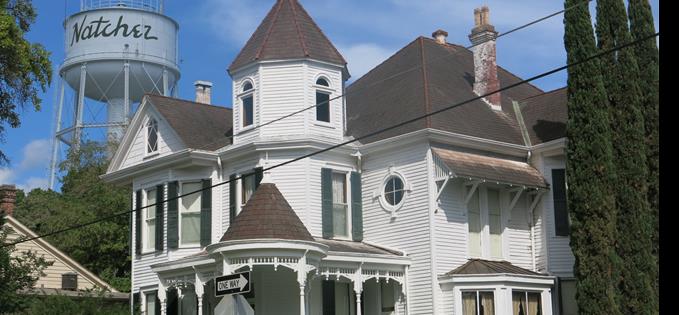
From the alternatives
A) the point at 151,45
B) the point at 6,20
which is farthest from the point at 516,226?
the point at 151,45

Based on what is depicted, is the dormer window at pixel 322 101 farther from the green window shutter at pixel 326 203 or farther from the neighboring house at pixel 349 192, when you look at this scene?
the green window shutter at pixel 326 203

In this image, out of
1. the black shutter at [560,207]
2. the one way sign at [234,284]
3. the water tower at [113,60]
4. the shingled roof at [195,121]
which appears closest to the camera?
the one way sign at [234,284]

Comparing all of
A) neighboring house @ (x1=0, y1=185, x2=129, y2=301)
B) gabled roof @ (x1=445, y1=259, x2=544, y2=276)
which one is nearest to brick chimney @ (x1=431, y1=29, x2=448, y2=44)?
gabled roof @ (x1=445, y1=259, x2=544, y2=276)

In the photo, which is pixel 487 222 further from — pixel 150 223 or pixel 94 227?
pixel 94 227

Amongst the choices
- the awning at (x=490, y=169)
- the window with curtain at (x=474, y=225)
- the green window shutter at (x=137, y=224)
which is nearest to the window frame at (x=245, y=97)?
the green window shutter at (x=137, y=224)

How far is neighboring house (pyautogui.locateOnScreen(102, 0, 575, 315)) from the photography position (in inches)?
988

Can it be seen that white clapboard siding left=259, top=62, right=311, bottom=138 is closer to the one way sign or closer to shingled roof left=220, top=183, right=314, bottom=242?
shingled roof left=220, top=183, right=314, bottom=242

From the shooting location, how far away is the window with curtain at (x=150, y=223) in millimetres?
29266

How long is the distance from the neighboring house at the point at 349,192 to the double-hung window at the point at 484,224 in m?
0.05

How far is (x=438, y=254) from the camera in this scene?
2534 centimetres

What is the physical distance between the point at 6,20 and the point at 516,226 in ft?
53.7

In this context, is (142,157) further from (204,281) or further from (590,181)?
(590,181)

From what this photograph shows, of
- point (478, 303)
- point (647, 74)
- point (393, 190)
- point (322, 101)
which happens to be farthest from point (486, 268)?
point (322, 101)

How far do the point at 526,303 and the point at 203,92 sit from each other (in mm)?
14986
